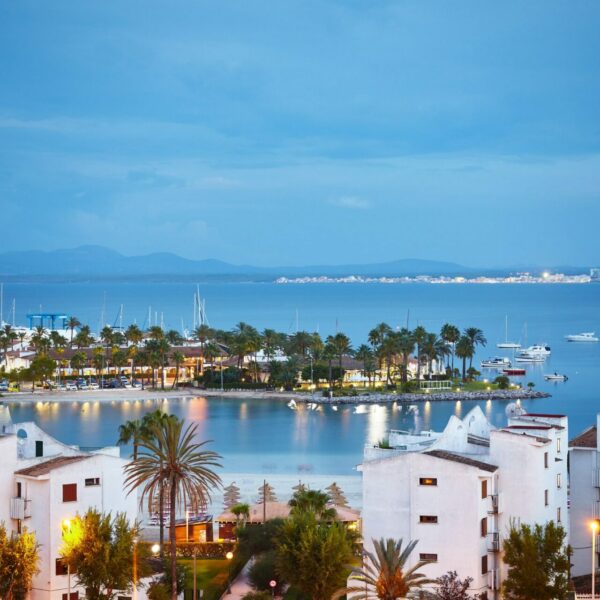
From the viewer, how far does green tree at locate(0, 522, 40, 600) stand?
3119cm

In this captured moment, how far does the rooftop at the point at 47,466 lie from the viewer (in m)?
33.8

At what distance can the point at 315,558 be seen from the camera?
32.2 metres

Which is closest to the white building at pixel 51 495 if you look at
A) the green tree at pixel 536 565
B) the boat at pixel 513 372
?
the green tree at pixel 536 565

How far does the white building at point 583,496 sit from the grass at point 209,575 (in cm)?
1080

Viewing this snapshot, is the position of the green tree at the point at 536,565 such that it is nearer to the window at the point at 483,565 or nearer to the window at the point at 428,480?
the window at the point at 483,565

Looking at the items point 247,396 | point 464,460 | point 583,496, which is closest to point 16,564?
point 464,460

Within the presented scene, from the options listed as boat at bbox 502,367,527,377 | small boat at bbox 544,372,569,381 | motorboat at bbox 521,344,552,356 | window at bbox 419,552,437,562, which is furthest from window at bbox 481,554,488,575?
motorboat at bbox 521,344,552,356

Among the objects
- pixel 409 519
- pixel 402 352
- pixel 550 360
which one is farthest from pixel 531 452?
pixel 550 360

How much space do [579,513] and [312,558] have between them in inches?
383

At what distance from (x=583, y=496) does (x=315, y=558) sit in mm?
9830

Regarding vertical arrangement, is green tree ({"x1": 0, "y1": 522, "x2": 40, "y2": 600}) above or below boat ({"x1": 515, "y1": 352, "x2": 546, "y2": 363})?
below

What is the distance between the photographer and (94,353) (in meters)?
125

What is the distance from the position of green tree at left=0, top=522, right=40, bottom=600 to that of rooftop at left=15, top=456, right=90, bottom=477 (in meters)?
2.20

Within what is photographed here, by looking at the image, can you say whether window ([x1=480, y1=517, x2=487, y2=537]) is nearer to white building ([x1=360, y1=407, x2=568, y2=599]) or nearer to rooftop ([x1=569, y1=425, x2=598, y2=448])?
white building ([x1=360, y1=407, x2=568, y2=599])
